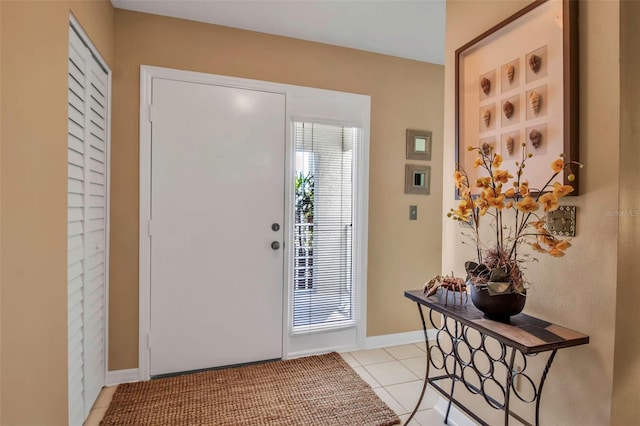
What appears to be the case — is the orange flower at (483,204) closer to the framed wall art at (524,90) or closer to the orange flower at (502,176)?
the orange flower at (502,176)

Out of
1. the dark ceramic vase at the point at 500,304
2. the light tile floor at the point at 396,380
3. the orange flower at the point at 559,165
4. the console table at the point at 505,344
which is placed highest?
the orange flower at the point at 559,165

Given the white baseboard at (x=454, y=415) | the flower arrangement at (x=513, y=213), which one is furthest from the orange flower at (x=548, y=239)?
the white baseboard at (x=454, y=415)

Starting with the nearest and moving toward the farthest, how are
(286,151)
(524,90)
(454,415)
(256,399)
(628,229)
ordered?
(628,229), (524,90), (454,415), (256,399), (286,151)

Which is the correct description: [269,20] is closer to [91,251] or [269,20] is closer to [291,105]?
[291,105]

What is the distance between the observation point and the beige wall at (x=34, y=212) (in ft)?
3.48

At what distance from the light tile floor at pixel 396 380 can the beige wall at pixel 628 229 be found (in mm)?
1045

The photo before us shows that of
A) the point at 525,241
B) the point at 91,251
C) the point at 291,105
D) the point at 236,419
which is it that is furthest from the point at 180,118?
the point at 525,241

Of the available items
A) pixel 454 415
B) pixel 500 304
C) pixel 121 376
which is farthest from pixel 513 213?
pixel 121 376

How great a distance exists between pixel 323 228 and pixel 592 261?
5.91ft

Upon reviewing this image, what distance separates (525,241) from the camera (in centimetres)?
142

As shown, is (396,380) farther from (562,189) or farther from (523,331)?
(562,189)

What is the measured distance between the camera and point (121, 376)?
2.31 m

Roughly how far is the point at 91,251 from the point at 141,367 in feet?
3.01

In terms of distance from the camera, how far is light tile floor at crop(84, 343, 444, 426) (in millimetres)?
→ 2006
